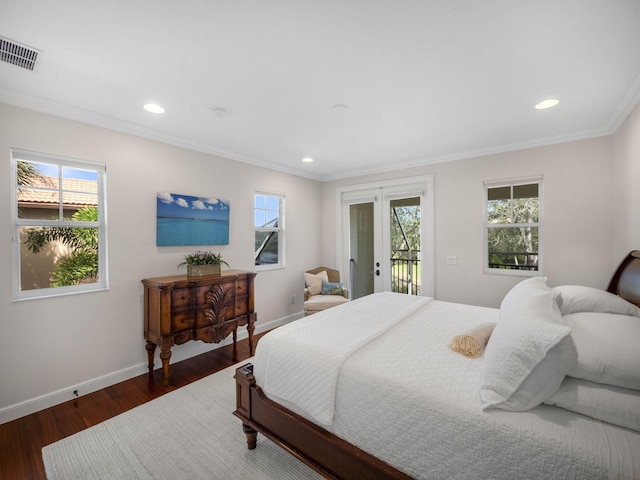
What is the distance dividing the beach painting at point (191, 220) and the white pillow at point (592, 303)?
356 cm

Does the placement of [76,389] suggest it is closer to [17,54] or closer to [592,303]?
[17,54]

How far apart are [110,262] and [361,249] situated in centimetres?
363

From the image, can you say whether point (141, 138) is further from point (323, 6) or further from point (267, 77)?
point (323, 6)

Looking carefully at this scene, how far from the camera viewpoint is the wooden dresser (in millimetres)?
2768

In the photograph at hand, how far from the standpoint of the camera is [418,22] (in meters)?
1.53

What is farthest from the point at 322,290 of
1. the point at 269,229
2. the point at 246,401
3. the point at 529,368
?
the point at 529,368

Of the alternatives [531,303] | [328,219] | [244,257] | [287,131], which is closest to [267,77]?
[287,131]

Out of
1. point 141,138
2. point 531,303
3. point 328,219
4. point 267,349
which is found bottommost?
point 267,349

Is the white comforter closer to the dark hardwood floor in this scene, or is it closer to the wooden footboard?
the wooden footboard

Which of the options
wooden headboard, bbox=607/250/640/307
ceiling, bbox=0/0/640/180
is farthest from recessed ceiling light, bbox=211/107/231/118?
wooden headboard, bbox=607/250/640/307

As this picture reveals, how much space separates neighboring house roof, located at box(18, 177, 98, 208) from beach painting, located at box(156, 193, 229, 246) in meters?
0.61

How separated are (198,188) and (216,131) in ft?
2.65

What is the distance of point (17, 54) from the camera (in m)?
1.77

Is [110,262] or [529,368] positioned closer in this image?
[529,368]
